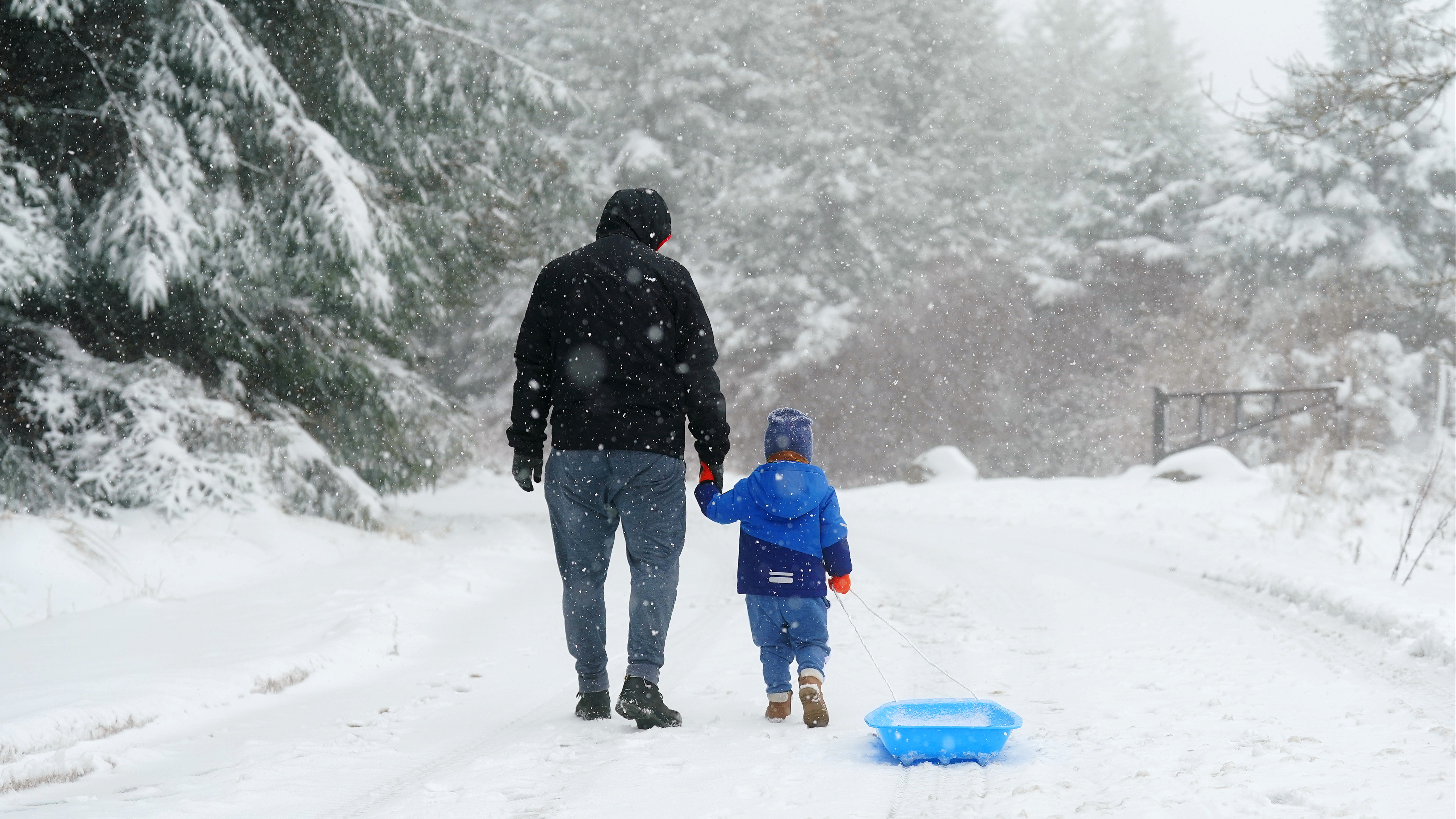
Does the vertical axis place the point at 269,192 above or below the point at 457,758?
above

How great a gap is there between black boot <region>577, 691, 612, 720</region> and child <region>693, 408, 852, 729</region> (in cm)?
63

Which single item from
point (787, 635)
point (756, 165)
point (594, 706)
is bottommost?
point (594, 706)

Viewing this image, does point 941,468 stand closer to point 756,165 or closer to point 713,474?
point 756,165

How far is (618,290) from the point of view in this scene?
4281 mm

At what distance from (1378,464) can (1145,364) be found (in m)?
12.7

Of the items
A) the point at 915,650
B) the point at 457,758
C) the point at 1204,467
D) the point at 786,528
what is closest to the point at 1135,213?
the point at 1204,467

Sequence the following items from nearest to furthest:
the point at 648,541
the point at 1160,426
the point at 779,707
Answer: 1. the point at 648,541
2. the point at 779,707
3. the point at 1160,426

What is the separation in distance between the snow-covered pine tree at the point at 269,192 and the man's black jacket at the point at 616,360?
5014 mm

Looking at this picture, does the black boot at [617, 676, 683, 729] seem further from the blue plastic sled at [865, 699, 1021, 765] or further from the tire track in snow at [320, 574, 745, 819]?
the blue plastic sled at [865, 699, 1021, 765]

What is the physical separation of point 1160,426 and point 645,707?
1707cm

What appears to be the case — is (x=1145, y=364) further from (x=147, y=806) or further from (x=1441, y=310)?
(x=147, y=806)

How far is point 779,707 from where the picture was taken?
14.4 ft

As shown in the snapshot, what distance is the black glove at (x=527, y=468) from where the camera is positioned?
167 inches

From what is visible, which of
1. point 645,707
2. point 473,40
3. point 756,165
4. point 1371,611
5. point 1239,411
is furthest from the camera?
point 756,165
